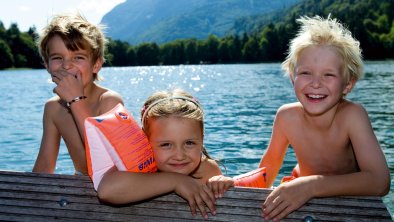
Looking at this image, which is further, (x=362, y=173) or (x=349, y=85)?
(x=349, y=85)

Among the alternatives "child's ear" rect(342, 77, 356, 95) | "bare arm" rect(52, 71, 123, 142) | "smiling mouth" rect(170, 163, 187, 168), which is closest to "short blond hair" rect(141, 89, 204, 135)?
"smiling mouth" rect(170, 163, 187, 168)

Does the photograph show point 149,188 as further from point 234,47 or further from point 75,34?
point 234,47

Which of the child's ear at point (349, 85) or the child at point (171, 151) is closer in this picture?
the child at point (171, 151)

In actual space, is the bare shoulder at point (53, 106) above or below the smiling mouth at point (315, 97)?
below

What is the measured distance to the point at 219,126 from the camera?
13.6 meters

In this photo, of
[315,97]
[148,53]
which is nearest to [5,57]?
[148,53]

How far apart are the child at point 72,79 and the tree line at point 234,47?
7300 cm

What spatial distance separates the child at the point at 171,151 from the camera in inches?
103

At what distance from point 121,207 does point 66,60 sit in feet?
4.67

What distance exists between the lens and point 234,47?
104500mm

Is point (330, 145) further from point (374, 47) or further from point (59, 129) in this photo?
point (374, 47)

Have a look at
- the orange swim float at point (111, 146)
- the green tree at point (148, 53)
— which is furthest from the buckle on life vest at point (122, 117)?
the green tree at point (148, 53)

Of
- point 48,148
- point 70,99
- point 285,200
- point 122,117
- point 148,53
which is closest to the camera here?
point 285,200

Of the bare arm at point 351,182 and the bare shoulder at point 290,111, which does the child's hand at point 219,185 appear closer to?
→ the bare arm at point 351,182
